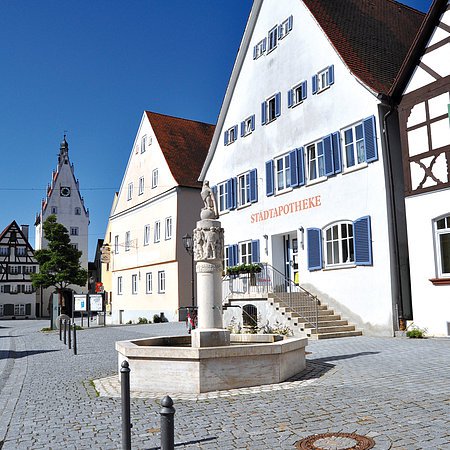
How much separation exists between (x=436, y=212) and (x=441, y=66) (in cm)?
437

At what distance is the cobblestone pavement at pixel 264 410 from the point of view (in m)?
6.00

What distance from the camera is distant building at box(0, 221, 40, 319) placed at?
68438mm

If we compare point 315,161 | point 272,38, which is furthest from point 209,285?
point 272,38

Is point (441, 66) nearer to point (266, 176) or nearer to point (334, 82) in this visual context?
point (334, 82)

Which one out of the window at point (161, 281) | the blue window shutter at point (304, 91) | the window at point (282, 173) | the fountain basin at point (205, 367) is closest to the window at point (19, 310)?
the window at point (161, 281)

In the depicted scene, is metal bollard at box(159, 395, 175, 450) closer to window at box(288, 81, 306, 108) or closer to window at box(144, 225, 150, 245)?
window at box(288, 81, 306, 108)

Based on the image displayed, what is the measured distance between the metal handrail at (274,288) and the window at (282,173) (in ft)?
11.0

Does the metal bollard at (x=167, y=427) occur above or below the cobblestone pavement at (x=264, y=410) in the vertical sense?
above

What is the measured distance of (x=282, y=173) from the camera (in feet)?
75.4

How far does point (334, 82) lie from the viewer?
799 inches

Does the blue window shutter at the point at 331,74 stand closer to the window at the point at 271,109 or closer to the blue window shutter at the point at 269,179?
the window at the point at 271,109

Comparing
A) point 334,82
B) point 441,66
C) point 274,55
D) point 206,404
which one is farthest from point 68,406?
point 274,55

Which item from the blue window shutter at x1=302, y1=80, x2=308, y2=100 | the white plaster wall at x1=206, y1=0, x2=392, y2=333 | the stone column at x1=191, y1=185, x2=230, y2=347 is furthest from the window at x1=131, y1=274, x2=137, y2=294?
the stone column at x1=191, y1=185, x2=230, y2=347

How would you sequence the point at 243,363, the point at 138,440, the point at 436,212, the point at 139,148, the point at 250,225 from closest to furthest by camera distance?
1. the point at 138,440
2. the point at 243,363
3. the point at 436,212
4. the point at 250,225
5. the point at 139,148
